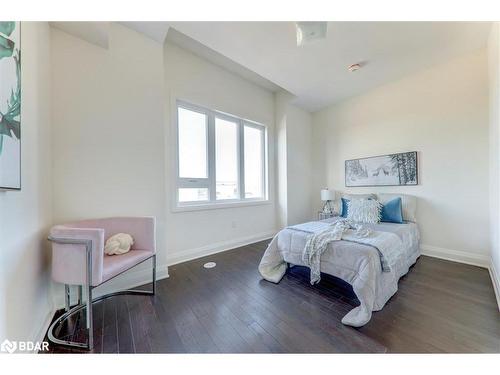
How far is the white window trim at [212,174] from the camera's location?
2752 millimetres

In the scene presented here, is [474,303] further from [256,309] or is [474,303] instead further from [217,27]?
[217,27]

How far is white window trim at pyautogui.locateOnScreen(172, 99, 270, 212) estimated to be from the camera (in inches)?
108

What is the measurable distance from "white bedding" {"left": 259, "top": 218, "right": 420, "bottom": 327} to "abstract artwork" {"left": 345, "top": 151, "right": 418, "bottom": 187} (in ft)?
2.82

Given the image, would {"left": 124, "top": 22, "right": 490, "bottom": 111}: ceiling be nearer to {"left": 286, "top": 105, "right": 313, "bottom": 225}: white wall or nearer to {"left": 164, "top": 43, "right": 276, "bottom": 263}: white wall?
{"left": 164, "top": 43, "right": 276, "bottom": 263}: white wall

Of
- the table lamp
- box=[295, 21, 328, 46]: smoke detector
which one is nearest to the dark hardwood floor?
the table lamp

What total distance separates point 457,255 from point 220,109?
4122mm

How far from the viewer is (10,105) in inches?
40.8

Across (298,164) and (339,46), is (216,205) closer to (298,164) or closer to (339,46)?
(298,164)

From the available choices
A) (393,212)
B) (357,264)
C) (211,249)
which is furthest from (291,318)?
(393,212)

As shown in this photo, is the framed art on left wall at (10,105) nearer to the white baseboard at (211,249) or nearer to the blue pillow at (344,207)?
the white baseboard at (211,249)

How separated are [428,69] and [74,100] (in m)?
4.52

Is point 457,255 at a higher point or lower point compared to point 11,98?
lower
